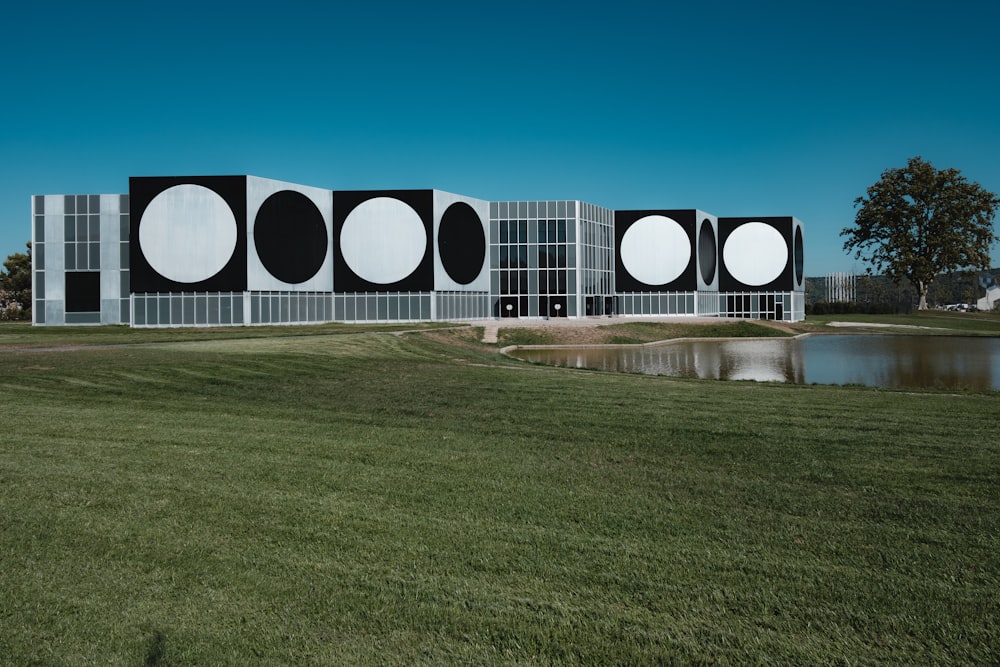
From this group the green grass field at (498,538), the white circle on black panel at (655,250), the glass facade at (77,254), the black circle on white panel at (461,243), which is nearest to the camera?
the green grass field at (498,538)

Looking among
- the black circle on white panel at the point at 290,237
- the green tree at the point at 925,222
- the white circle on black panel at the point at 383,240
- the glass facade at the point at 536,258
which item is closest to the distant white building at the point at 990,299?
the green tree at the point at 925,222

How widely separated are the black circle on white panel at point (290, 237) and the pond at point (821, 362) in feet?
63.9

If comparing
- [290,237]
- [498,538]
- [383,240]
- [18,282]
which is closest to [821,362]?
[498,538]

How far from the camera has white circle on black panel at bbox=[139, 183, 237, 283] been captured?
159ft

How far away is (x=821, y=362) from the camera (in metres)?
29.6

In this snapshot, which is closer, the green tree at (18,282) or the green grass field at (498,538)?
the green grass field at (498,538)

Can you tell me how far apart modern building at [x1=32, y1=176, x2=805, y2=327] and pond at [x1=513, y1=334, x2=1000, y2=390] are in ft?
59.5

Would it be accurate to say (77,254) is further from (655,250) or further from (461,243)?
(655,250)

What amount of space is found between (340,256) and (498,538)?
161 ft

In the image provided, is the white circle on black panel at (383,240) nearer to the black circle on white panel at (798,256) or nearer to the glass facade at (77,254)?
the glass facade at (77,254)

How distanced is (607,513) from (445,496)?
1572 mm

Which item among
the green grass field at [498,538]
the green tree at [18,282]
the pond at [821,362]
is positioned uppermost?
the green tree at [18,282]

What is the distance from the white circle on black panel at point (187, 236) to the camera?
4834 cm

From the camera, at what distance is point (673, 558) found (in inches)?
217
